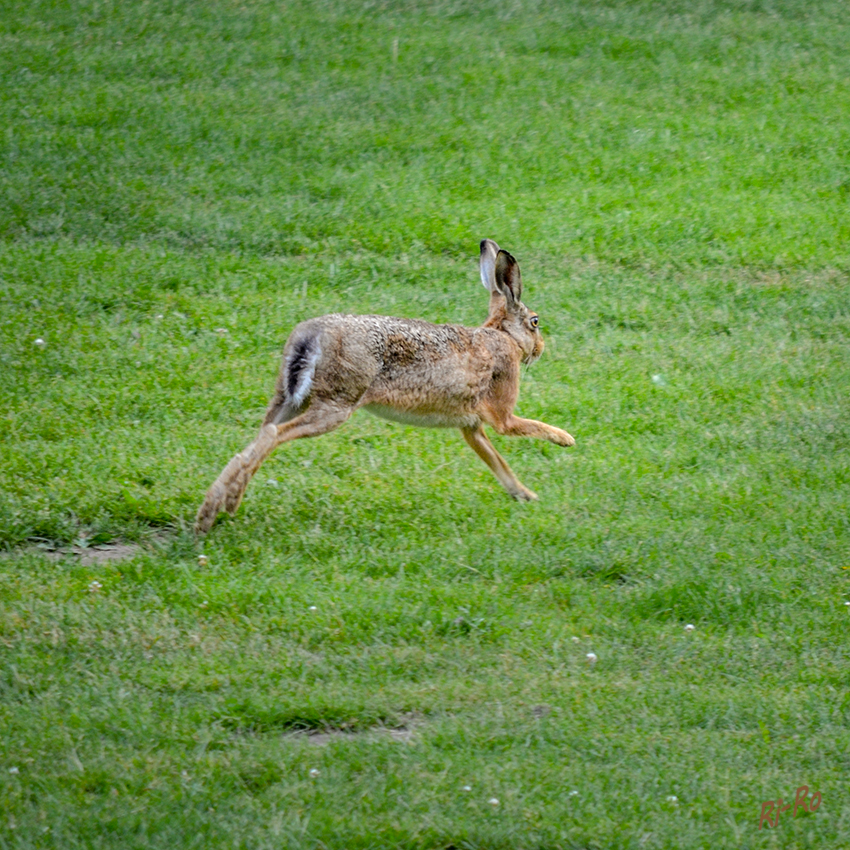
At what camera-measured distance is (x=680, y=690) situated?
6.02 meters

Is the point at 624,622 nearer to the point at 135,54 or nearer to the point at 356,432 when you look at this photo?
the point at 356,432

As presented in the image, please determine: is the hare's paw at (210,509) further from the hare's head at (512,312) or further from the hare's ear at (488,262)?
the hare's ear at (488,262)

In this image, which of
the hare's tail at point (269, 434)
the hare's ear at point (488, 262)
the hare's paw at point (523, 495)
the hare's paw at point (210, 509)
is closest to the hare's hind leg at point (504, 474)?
the hare's paw at point (523, 495)

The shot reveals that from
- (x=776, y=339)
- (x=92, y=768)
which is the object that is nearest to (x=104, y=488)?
(x=92, y=768)

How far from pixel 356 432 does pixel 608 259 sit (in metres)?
4.17

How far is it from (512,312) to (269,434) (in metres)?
2.37

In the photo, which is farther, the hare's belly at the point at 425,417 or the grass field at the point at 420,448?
the hare's belly at the point at 425,417

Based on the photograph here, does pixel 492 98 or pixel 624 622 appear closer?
pixel 624 622

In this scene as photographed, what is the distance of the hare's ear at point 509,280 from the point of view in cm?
862

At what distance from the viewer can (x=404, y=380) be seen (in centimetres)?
757

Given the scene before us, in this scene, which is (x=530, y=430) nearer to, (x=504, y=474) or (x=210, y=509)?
(x=504, y=474)

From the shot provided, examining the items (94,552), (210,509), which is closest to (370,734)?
(210,509)
